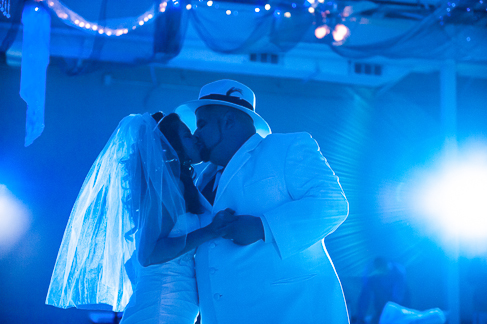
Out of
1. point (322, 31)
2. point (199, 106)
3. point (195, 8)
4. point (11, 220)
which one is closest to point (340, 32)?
point (322, 31)

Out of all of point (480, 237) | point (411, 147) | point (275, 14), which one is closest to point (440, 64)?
point (411, 147)

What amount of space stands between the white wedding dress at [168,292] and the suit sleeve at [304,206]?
0.35 meters

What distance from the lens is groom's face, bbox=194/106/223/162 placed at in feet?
5.50

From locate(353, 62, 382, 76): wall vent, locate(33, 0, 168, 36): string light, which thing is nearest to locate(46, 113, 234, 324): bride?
locate(33, 0, 168, 36): string light

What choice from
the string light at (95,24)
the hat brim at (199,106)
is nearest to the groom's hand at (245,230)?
the hat brim at (199,106)

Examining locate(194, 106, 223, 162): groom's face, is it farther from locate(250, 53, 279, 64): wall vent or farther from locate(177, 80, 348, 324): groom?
locate(250, 53, 279, 64): wall vent

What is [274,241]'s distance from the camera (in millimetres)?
1446

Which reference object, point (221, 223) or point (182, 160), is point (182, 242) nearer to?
point (221, 223)

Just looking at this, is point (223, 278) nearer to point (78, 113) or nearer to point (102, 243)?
point (102, 243)

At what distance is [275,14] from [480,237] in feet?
16.6

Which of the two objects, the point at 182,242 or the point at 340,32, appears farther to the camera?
the point at 340,32

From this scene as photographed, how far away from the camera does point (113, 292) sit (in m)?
1.57

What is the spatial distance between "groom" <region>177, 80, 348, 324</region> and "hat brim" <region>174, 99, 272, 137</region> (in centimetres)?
6

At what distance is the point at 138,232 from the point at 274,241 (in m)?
0.48
